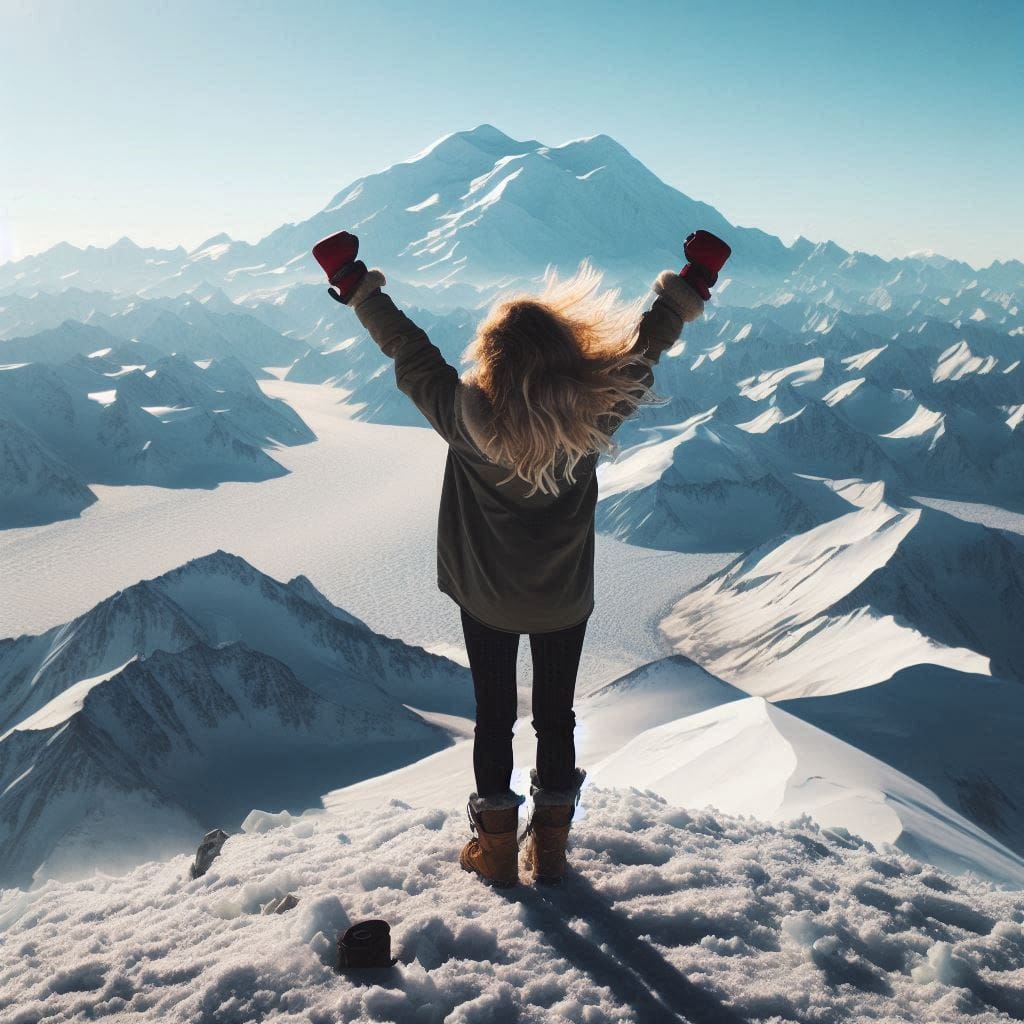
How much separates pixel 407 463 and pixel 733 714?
316 ft

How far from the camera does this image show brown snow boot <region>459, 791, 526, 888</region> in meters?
3.39

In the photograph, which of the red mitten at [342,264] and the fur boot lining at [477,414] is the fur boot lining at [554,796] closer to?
the fur boot lining at [477,414]

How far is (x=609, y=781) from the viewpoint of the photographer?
31.6ft

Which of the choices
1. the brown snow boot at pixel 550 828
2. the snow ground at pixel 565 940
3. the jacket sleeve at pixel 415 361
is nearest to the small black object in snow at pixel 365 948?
the snow ground at pixel 565 940

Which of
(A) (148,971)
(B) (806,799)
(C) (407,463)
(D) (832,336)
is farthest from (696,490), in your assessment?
(D) (832,336)

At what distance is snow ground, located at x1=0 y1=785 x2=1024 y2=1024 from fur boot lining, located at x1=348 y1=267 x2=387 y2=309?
2.38 metres

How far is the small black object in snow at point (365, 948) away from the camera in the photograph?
2.97 m

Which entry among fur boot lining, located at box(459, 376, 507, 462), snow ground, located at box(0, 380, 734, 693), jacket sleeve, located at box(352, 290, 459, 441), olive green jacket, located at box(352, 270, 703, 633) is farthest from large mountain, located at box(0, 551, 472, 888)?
fur boot lining, located at box(459, 376, 507, 462)

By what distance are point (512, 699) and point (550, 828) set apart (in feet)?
1.94

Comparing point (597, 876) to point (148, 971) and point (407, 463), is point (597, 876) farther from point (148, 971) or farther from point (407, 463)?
point (407, 463)

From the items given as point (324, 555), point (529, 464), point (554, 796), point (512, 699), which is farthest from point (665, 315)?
point (324, 555)

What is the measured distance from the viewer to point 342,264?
302 cm

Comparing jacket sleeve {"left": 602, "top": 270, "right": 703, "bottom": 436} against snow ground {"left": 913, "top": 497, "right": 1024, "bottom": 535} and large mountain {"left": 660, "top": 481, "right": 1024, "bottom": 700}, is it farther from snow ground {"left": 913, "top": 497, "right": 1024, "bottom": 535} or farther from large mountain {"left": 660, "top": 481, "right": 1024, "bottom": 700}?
snow ground {"left": 913, "top": 497, "right": 1024, "bottom": 535}

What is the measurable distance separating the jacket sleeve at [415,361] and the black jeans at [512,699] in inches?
33.3
